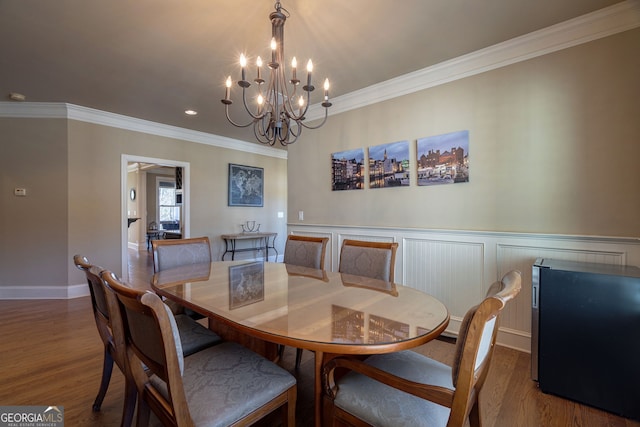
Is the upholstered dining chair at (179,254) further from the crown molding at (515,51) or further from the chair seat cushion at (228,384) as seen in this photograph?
the crown molding at (515,51)

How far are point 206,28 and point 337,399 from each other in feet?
8.29

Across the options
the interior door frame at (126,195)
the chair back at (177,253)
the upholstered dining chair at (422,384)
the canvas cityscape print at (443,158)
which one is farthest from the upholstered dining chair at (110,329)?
the interior door frame at (126,195)

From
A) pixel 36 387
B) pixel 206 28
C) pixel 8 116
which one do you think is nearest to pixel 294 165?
pixel 206 28

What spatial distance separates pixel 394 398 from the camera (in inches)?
41.2

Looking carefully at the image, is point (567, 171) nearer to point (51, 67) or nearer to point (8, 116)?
point (51, 67)

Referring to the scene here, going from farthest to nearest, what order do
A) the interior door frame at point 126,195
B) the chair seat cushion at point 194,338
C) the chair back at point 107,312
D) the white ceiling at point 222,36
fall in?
the interior door frame at point 126,195, the white ceiling at point 222,36, the chair seat cushion at point 194,338, the chair back at point 107,312

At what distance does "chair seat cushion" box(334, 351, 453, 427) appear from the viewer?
3.20 feet

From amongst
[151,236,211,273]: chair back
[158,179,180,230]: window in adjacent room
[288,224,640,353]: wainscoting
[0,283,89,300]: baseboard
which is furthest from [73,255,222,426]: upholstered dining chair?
[158,179,180,230]: window in adjacent room

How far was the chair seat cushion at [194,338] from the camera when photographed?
59.8 inches

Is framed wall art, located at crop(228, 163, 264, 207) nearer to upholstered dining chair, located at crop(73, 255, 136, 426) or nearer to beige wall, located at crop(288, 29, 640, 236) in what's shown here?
beige wall, located at crop(288, 29, 640, 236)

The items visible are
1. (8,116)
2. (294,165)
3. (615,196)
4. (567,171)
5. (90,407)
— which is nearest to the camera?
(90,407)

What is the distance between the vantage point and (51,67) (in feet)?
8.91

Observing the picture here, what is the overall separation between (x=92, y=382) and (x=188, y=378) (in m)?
1.34

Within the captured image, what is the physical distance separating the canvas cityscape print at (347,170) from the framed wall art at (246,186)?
2662 mm
